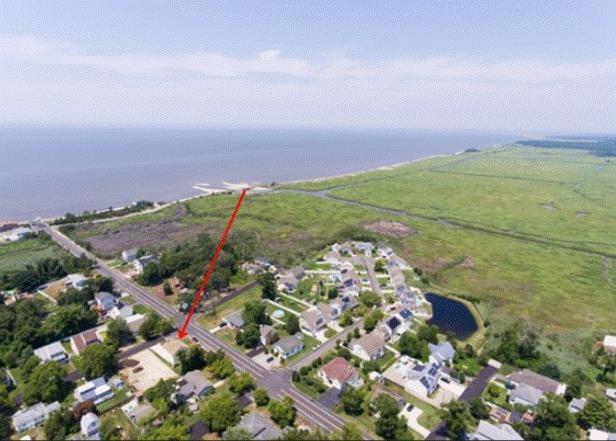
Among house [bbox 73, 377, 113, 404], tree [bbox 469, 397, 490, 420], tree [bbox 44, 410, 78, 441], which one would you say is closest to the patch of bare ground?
tree [bbox 469, 397, 490, 420]

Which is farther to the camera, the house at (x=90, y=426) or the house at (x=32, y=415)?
the house at (x=32, y=415)

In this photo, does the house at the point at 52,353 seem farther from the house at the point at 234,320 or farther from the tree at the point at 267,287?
the tree at the point at 267,287

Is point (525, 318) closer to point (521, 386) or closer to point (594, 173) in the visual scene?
point (521, 386)

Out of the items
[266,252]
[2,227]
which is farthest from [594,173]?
[2,227]

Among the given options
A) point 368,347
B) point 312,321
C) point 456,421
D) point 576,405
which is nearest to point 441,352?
point 368,347

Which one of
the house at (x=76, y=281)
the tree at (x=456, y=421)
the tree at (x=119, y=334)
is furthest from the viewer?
the house at (x=76, y=281)

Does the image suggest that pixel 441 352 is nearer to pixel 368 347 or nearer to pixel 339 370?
pixel 368 347

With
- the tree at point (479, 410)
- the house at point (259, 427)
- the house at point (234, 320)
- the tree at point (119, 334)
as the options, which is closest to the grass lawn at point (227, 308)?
the house at point (234, 320)
